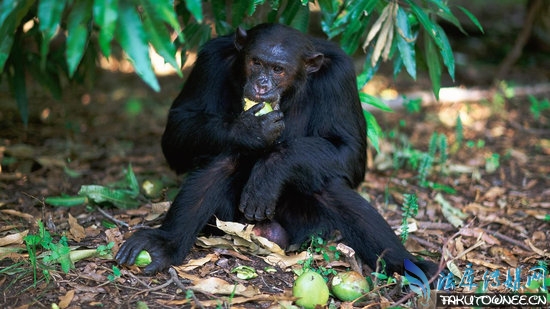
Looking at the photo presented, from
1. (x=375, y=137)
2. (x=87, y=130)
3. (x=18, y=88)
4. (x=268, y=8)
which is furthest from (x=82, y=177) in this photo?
(x=375, y=137)

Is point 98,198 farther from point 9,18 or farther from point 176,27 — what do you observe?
point 176,27

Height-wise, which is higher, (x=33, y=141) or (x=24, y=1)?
(x=24, y=1)

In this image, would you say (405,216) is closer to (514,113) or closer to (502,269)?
(502,269)

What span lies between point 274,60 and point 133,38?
2.00m

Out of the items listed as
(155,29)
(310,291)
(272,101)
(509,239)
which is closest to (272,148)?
(272,101)

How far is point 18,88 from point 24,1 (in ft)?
11.2

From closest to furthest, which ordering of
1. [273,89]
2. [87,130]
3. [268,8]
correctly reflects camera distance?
[273,89], [268,8], [87,130]

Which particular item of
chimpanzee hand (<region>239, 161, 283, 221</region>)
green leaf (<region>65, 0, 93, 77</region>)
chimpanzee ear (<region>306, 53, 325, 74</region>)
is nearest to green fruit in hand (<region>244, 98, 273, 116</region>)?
chimpanzee hand (<region>239, 161, 283, 221</region>)

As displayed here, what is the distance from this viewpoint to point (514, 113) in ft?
32.0

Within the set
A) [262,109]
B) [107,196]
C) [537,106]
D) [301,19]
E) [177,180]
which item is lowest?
[537,106]

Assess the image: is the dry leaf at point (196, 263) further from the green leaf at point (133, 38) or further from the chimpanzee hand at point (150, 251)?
the green leaf at point (133, 38)

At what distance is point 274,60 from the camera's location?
5.11 meters

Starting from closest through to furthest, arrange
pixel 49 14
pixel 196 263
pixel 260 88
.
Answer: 1. pixel 49 14
2. pixel 196 263
3. pixel 260 88

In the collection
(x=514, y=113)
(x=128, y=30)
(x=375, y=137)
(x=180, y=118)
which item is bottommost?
(x=514, y=113)
